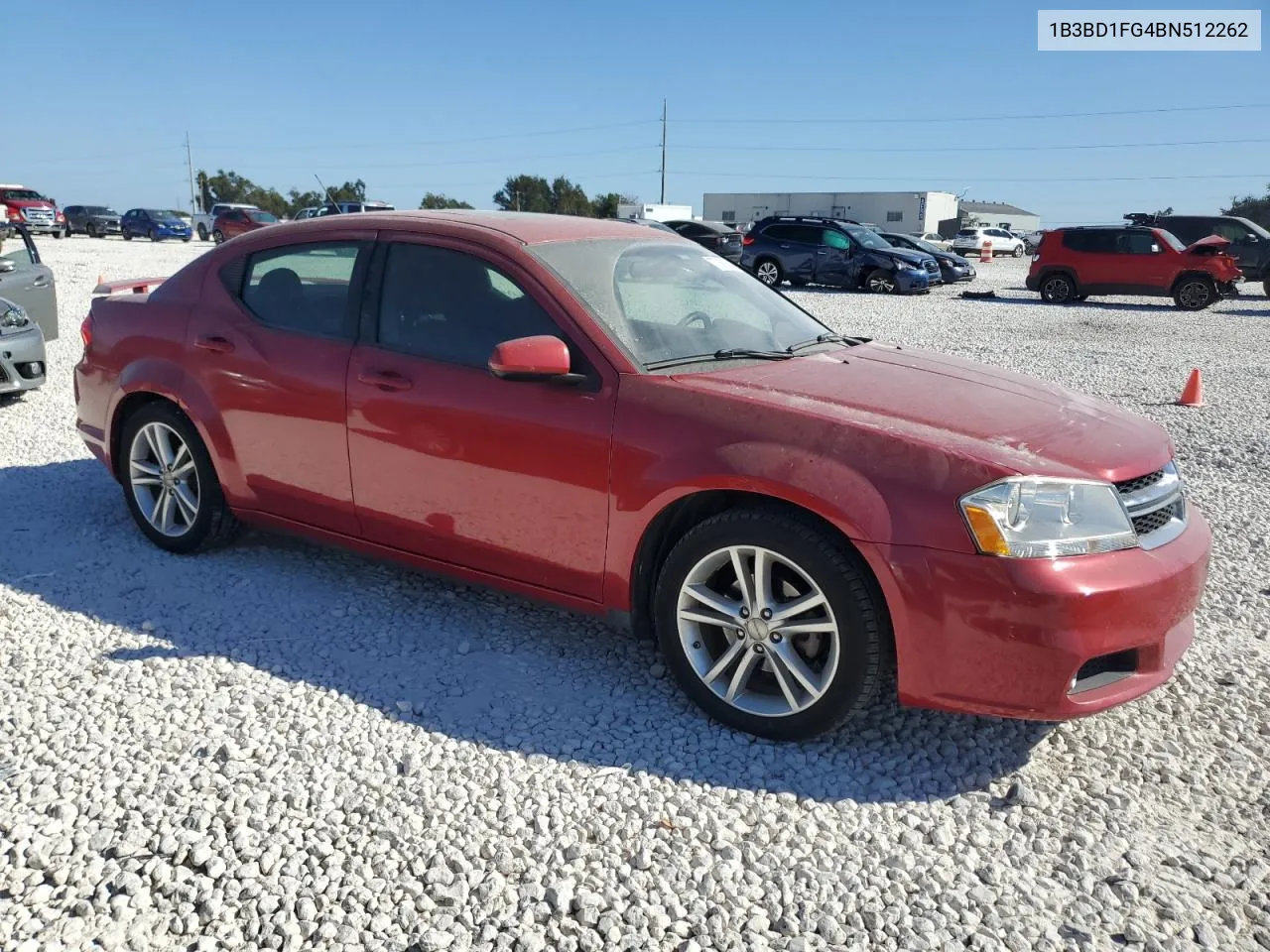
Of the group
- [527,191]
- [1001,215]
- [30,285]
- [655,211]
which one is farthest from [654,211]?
[1001,215]

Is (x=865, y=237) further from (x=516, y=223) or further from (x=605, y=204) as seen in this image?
(x=605, y=204)

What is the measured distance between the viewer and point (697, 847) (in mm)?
2758

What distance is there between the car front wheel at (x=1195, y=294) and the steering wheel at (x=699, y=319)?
18.7 metres

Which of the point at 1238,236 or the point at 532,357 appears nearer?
the point at 532,357

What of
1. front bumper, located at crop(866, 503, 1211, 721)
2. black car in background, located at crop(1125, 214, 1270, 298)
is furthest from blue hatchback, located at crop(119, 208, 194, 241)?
front bumper, located at crop(866, 503, 1211, 721)

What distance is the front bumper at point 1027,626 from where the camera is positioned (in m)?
2.82

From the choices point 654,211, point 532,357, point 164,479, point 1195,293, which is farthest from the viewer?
point 654,211

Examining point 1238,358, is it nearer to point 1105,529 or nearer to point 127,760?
point 1105,529

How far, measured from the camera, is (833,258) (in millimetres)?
21828

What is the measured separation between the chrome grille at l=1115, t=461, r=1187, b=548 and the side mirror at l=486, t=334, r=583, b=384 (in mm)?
1808

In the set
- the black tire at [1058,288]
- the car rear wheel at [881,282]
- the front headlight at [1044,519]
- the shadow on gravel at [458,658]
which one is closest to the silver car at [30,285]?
the shadow on gravel at [458,658]

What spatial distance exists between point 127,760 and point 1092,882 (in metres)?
2.83

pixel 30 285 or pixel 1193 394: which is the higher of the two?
pixel 30 285

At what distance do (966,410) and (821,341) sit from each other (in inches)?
39.7
